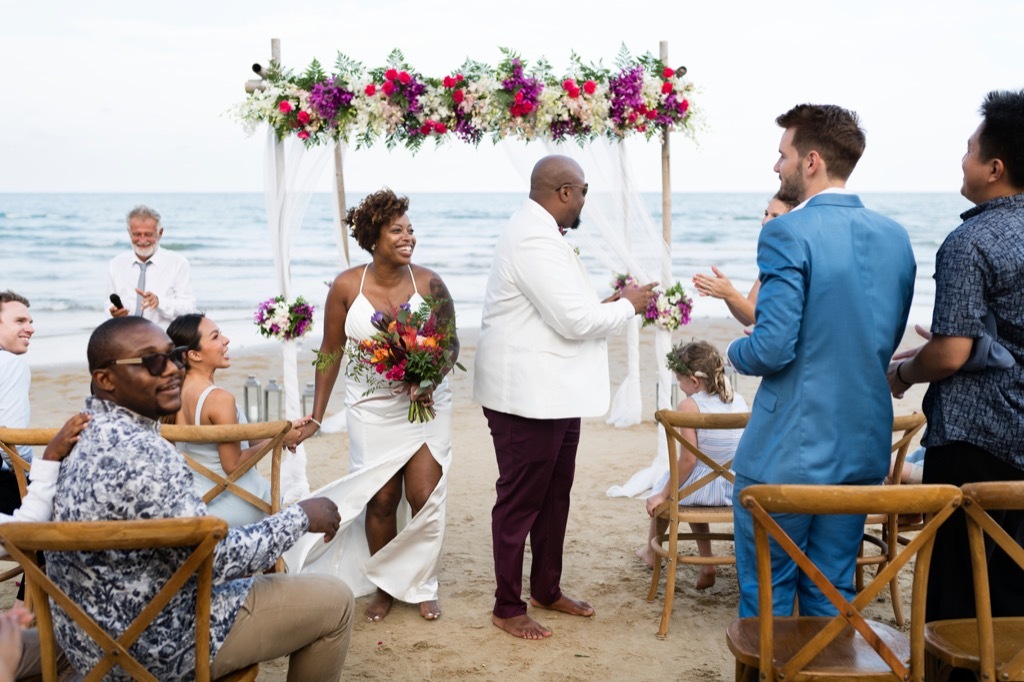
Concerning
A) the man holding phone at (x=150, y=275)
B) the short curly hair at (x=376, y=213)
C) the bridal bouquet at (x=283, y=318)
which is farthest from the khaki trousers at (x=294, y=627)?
the man holding phone at (x=150, y=275)

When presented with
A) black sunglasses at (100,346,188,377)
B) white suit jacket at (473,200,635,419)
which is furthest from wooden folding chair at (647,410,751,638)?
black sunglasses at (100,346,188,377)

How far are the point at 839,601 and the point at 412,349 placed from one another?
8.16ft

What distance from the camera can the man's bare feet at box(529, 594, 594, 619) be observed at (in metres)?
5.05

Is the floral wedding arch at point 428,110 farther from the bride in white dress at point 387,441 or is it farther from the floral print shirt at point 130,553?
the floral print shirt at point 130,553

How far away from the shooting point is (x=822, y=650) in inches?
119

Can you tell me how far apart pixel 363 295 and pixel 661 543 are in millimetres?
1991

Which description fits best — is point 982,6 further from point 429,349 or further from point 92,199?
point 92,199

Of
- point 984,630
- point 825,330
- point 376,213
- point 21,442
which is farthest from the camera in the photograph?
point 376,213

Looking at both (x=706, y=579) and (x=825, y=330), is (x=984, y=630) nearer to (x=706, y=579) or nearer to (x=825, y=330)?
(x=825, y=330)

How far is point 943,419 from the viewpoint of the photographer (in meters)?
3.37

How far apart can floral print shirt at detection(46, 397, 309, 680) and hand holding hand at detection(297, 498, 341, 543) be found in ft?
0.59

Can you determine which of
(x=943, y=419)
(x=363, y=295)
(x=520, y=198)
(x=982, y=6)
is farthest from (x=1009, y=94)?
(x=520, y=198)

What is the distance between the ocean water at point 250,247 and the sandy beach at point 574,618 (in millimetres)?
2611

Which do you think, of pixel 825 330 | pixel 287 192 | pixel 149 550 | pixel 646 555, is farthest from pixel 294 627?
pixel 287 192
